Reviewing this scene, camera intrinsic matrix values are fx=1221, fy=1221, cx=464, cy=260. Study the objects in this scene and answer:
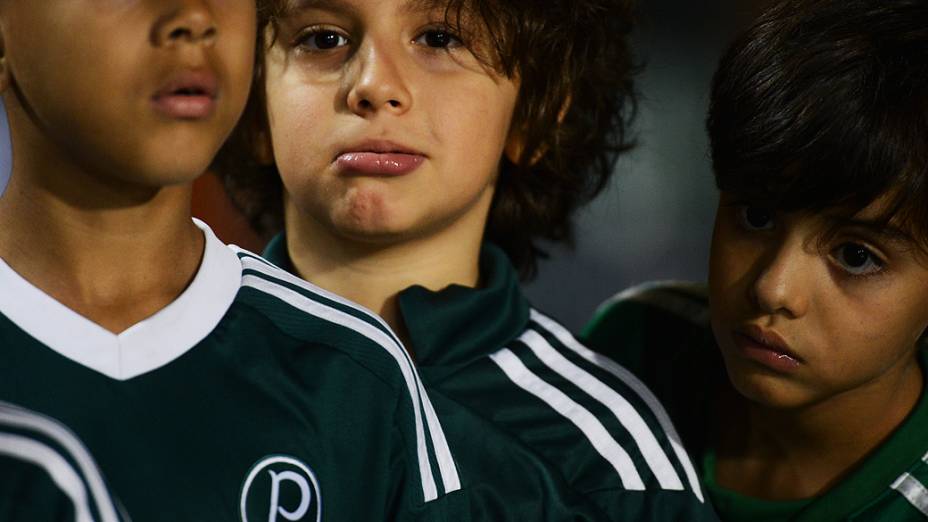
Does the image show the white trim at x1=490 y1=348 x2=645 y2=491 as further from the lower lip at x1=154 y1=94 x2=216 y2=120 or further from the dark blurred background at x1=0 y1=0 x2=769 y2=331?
the dark blurred background at x1=0 y1=0 x2=769 y2=331

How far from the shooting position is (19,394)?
21.9 inches

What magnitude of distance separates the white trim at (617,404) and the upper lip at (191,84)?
0.46 meters

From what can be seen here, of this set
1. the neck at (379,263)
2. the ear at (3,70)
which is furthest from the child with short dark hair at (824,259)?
the ear at (3,70)

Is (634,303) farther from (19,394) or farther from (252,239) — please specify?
(19,394)

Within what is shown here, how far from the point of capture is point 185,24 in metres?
0.55

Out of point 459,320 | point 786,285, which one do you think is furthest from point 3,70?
point 786,285

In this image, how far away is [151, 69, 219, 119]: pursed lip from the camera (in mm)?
547

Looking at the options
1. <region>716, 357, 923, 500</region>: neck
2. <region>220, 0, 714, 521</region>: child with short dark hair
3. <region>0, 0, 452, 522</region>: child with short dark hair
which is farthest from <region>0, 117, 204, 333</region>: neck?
Result: <region>716, 357, 923, 500</region>: neck

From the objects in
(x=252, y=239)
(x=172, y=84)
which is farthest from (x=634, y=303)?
(x=172, y=84)

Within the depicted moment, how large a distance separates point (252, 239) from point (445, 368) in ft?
1.93

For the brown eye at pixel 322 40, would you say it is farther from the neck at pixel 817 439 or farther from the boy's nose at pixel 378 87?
the neck at pixel 817 439

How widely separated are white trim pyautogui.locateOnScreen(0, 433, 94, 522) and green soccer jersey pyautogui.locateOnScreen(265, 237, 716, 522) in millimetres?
309

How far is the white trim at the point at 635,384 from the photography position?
93 centimetres

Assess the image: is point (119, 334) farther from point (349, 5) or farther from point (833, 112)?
point (833, 112)
